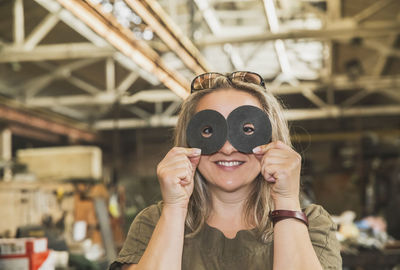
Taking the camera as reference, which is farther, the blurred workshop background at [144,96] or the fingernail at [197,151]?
the blurred workshop background at [144,96]

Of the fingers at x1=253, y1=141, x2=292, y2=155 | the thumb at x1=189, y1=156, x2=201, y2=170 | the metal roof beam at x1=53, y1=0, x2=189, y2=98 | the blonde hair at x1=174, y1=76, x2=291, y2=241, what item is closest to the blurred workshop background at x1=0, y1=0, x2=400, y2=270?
the metal roof beam at x1=53, y1=0, x2=189, y2=98

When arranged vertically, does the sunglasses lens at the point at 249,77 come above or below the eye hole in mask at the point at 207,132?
above

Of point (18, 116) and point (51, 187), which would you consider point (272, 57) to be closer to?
point (18, 116)

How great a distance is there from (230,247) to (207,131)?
1.17ft

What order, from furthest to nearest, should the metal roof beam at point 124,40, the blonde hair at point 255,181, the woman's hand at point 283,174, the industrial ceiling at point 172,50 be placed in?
1. the industrial ceiling at point 172,50
2. the metal roof beam at point 124,40
3. the blonde hair at point 255,181
4. the woman's hand at point 283,174

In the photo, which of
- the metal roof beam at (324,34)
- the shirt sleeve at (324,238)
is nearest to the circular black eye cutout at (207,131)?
the shirt sleeve at (324,238)

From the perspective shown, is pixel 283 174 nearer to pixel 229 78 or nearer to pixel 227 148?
pixel 227 148

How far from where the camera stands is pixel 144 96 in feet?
29.5

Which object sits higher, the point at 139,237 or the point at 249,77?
the point at 249,77

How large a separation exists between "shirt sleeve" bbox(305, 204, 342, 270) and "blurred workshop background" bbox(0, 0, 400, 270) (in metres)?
0.42

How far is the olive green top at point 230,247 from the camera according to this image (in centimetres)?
156

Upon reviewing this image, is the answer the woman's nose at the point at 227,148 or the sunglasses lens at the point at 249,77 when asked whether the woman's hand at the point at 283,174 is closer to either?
the woman's nose at the point at 227,148

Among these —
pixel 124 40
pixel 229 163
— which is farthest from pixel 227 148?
pixel 124 40

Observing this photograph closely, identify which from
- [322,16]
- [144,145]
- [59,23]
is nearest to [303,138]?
[144,145]
